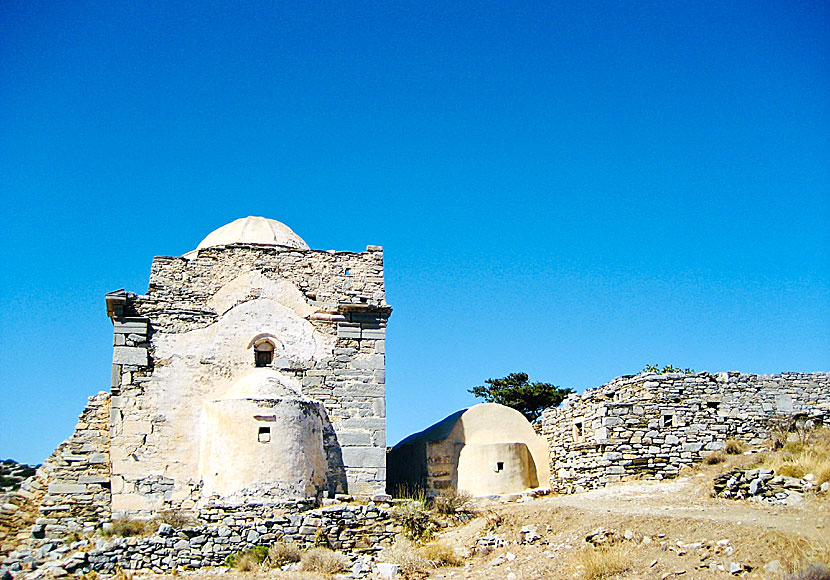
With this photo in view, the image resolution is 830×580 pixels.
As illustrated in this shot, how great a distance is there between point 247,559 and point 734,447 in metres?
9.98

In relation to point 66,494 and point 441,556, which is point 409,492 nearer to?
point 441,556

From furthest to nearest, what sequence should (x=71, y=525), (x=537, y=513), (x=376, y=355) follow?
(x=376, y=355)
(x=71, y=525)
(x=537, y=513)

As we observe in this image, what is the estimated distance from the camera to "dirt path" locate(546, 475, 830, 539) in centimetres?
1020

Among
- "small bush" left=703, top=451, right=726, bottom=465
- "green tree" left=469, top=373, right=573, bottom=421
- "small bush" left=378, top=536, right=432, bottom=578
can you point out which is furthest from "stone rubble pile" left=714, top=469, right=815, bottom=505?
"green tree" left=469, top=373, right=573, bottom=421

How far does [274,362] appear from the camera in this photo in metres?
16.7

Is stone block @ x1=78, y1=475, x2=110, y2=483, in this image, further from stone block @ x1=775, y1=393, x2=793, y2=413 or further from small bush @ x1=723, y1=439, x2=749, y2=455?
stone block @ x1=775, y1=393, x2=793, y2=413

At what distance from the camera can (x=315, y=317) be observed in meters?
17.1

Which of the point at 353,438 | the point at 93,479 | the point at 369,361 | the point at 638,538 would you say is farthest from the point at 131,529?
the point at 638,538

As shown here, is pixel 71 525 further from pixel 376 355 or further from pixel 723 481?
pixel 723 481

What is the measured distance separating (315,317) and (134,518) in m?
5.48

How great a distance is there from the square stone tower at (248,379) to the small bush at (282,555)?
1.11 metres

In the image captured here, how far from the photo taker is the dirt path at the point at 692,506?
10.2m

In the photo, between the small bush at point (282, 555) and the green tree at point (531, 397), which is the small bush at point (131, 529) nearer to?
the small bush at point (282, 555)

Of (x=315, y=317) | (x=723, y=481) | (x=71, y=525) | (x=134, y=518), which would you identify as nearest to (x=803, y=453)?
(x=723, y=481)
